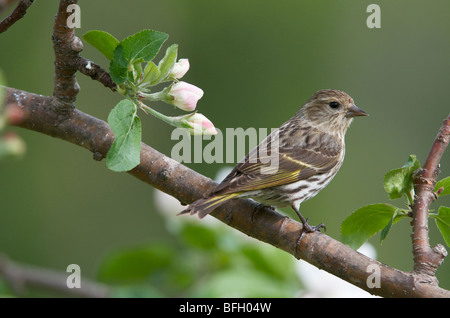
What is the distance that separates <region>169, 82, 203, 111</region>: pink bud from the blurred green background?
524cm

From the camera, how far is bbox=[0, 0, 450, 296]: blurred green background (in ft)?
27.7

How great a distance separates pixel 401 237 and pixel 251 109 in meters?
2.61

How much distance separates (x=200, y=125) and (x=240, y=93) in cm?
640

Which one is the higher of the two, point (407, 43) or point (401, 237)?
point (407, 43)

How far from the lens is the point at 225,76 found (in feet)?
29.3

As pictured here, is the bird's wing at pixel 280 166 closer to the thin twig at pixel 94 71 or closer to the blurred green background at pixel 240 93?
the thin twig at pixel 94 71

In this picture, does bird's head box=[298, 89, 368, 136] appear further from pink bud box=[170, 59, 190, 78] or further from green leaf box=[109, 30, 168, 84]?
green leaf box=[109, 30, 168, 84]

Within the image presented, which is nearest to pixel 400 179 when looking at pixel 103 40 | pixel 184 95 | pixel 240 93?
pixel 184 95

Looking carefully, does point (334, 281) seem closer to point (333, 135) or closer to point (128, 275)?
point (128, 275)

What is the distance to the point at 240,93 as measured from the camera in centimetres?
892

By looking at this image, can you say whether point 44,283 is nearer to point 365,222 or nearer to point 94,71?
point 94,71

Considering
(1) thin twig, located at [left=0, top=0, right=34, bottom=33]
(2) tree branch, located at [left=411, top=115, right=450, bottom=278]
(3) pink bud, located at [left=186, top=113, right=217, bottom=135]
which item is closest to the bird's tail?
(3) pink bud, located at [left=186, top=113, right=217, bottom=135]
